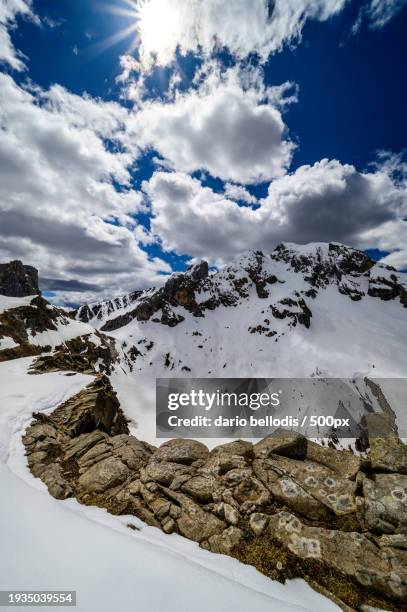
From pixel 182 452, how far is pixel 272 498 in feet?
14.1

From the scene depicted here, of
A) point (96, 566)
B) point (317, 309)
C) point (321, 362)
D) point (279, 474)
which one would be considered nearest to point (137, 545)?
point (96, 566)

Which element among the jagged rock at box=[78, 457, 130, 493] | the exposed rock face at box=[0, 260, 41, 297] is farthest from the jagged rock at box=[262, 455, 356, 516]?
the exposed rock face at box=[0, 260, 41, 297]

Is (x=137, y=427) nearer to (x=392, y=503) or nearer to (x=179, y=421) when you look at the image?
(x=179, y=421)

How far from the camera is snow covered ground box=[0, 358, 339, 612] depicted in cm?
511

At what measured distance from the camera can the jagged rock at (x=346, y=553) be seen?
651 centimetres

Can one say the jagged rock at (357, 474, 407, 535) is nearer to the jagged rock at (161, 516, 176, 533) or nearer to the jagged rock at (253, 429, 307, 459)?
the jagged rock at (253, 429, 307, 459)

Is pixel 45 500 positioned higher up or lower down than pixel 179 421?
higher up

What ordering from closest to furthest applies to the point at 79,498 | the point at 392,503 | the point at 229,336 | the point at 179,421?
the point at 392,503 → the point at 79,498 → the point at 179,421 → the point at 229,336

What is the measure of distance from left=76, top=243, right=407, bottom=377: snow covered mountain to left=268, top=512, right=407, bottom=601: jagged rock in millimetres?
94898

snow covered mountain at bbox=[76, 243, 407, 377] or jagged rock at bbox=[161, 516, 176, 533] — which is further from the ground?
snow covered mountain at bbox=[76, 243, 407, 377]

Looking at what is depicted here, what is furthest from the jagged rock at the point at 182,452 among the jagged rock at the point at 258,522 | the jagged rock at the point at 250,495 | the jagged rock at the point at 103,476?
the jagged rock at the point at 258,522

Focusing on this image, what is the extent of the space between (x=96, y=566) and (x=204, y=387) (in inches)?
4984

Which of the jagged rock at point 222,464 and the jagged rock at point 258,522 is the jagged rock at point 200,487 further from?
the jagged rock at point 258,522

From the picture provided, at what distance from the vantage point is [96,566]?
18.4 ft
